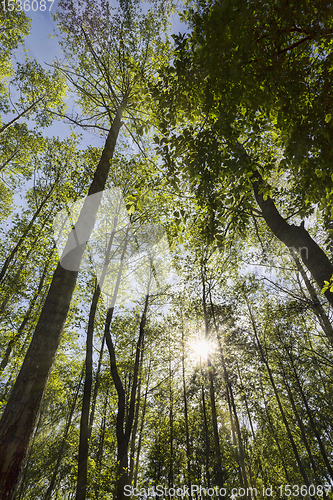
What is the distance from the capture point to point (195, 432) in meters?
18.4

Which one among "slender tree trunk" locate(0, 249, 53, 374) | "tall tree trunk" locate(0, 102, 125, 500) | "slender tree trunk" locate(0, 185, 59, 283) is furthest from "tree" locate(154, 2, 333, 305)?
"slender tree trunk" locate(0, 185, 59, 283)

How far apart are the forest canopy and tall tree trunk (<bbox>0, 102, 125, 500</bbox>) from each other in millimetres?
15

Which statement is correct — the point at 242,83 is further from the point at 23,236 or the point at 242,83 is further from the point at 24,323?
Result: the point at 24,323

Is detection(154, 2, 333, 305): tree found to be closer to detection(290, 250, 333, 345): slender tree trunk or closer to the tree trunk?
the tree trunk

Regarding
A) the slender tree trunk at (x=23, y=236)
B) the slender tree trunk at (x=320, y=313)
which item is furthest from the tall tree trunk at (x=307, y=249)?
the slender tree trunk at (x=23, y=236)

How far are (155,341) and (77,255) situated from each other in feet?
36.6

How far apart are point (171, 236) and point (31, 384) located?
242 cm

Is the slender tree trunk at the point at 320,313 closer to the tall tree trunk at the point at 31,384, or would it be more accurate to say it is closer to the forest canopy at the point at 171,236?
the forest canopy at the point at 171,236

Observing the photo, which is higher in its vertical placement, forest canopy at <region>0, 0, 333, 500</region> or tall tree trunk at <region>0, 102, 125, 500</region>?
forest canopy at <region>0, 0, 333, 500</region>

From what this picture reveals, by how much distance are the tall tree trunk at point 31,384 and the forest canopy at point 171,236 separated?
2 centimetres

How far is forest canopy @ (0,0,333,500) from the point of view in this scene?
7.51 ft

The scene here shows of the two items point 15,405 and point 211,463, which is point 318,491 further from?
point 15,405

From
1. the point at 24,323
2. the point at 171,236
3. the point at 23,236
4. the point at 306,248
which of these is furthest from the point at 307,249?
the point at 23,236

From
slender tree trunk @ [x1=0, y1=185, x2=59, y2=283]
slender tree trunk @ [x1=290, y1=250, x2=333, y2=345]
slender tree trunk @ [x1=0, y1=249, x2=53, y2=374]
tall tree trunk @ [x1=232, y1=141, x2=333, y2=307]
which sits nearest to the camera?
tall tree trunk @ [x1=232, y1=141, x2=333, y2=307]
